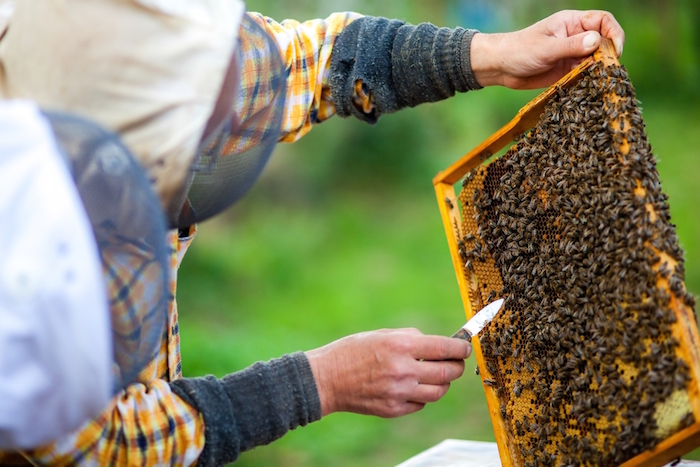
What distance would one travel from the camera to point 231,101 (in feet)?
5.22

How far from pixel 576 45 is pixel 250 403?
170 cm

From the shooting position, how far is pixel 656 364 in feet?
5.66

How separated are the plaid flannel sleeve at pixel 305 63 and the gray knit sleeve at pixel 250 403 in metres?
1.14

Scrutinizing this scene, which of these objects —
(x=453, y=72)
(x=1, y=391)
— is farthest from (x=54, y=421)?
(x=453, y=72)

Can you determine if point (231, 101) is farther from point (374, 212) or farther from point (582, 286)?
point (374, 212)

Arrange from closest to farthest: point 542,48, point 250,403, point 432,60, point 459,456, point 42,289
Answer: point 42,289
point 250,403
point 542,48
point 432,60
point 459,456

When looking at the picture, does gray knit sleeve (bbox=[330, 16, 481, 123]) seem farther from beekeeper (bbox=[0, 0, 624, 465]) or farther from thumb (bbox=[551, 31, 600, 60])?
thumb (bbox=[551, 31, 600, 60])

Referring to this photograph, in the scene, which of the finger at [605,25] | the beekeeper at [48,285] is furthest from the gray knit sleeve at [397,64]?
the beekeeper at [48,285]

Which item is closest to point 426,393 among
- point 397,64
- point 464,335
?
point 464,335

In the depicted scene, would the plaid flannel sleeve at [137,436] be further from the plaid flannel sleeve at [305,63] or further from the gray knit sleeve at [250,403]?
the plaid flannel sleeve at [305,63]

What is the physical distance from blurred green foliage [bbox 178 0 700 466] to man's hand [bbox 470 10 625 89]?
4.30m

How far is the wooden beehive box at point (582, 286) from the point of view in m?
1.73

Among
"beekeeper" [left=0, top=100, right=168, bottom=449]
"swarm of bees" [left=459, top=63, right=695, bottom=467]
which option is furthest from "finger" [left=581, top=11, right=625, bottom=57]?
"beekeeper" [left=0, top=100, right=168, bottom=449]

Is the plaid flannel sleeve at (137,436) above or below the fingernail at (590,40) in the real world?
below
